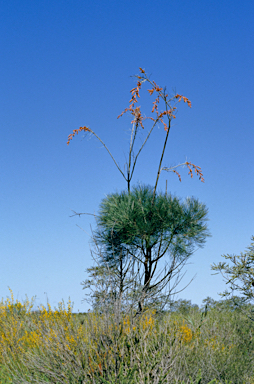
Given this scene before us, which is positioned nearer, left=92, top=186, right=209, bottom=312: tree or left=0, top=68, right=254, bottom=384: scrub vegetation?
left=0, top=68, right=254, bottom=384: scrub vegetation

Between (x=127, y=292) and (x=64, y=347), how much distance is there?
2.85 ft

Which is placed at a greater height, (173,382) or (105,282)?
(105,282)

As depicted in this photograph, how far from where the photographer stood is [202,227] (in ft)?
29.2

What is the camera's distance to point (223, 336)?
242 inches

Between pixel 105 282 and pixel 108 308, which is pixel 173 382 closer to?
pixel 108 308

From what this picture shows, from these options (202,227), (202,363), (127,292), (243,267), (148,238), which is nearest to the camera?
(127,292)

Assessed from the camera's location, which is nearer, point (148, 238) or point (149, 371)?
point (149, 371)

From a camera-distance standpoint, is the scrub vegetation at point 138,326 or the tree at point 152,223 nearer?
the scrub vegetation at point 138,326

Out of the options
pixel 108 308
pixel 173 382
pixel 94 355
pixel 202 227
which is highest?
pixel 202 227

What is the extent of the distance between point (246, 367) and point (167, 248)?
3.64 m

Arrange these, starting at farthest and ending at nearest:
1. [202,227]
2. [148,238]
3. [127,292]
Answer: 1. [202,227]
2. [148,238]
3. [127,292]

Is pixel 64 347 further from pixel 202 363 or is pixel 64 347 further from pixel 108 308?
pixel 202 363

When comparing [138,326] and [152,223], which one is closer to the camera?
[138,326]

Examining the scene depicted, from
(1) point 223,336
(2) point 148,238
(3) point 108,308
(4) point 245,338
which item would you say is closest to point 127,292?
(3) point 108,308
